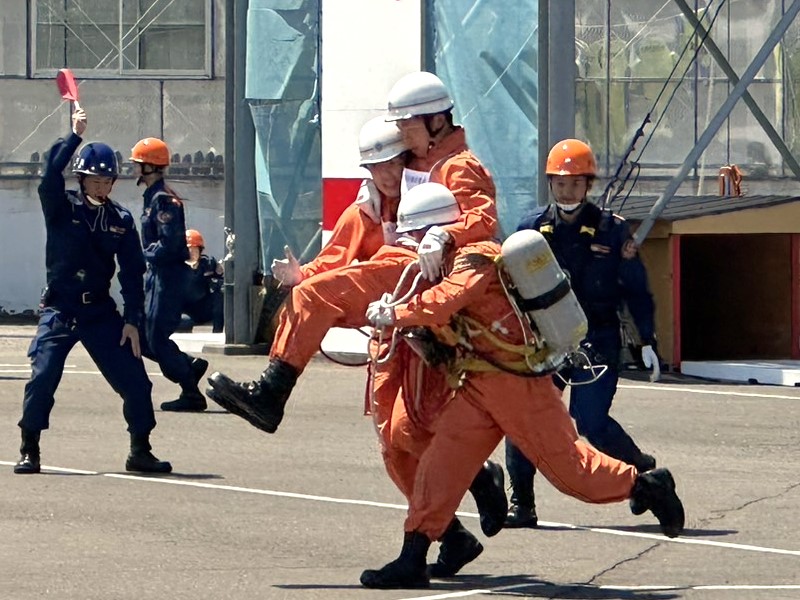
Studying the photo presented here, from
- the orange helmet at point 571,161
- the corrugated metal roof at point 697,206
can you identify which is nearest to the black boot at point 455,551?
the orange helmet at point 571,161

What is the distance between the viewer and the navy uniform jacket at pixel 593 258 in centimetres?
909

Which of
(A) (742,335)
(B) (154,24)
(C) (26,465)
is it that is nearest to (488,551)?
(C) (26,465)

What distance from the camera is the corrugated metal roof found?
17.0 meters

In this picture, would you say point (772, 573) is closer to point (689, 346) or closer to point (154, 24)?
point (689, 346)

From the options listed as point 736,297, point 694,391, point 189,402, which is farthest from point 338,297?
point 736,297

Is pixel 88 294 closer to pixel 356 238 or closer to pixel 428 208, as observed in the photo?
pixel 356 238

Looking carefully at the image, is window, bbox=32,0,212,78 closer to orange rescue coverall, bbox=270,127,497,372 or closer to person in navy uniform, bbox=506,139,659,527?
person in navy uniform, bbox=506,139,659,527

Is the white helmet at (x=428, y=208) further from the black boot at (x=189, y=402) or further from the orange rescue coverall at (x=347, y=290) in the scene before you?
the black boot at (x=189, y=402)

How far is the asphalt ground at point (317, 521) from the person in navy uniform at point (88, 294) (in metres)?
0.45

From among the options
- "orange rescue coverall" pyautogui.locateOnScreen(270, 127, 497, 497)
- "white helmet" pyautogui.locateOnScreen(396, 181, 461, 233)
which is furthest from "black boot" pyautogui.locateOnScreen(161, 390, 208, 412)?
"white helmet" pyautogui.locateOnScreen(396, 181, 461, 233)

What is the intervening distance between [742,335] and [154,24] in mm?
12643

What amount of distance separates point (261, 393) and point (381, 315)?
0.57 meters

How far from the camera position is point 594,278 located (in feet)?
29.8

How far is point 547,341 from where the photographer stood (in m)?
7.35
